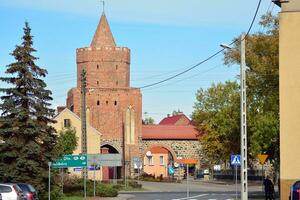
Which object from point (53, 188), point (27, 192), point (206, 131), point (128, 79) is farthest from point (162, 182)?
point (27, 192)

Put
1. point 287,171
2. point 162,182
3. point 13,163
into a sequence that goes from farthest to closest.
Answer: point 162,182 → point 13,163 → point 287,171

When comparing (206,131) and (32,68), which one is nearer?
(32,68)

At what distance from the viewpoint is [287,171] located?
32031 mm

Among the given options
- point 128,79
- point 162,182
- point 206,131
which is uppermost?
point 128,79

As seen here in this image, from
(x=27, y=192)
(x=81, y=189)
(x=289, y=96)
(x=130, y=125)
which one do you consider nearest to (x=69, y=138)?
(x=130, y=125)

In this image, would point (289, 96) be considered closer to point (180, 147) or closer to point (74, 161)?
point (74, 161)

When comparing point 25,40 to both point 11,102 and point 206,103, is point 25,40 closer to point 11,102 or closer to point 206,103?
point 11,102

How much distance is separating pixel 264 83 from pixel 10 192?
21.8 metres

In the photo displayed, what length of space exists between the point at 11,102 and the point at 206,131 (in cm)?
5101

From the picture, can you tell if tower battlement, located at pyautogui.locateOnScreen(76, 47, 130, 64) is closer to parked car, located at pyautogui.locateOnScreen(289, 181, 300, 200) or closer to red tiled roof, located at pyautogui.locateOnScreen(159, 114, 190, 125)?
red tiled roof, located at pyautogui.locateOnScreen(159, 114, 190, 125)

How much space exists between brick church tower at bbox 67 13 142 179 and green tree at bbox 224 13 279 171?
44202 mm

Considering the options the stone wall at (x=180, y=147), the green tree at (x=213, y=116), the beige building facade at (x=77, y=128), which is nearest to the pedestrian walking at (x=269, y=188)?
the green tree at (x=213, y=116)

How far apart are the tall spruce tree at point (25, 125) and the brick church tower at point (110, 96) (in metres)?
49.5

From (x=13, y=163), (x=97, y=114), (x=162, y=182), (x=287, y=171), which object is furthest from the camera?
(x=97, y=114)
